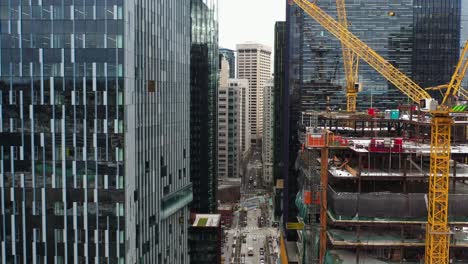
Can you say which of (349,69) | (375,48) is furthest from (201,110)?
(375,48)

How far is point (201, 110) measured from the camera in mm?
158750

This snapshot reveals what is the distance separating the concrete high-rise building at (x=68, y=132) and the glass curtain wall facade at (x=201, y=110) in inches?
3511

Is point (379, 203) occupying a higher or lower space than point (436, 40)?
lower

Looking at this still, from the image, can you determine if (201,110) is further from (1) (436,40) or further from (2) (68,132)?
(2) (68,132)

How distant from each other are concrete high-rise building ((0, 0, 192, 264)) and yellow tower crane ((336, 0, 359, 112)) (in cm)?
6763

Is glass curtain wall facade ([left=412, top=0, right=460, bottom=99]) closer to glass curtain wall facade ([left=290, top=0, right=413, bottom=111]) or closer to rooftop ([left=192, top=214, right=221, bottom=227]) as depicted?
glass curtain wall facade ([left=290, top=0, right=413, bottom=111])

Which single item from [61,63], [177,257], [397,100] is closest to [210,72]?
[397,100]

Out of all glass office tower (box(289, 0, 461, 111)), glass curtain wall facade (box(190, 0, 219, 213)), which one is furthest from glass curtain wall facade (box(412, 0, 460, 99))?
glass curtain wall facade (box(190, 0, 219, 213))

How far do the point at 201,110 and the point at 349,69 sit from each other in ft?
164

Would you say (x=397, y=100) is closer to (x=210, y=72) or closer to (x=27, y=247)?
(x=210, y=72)

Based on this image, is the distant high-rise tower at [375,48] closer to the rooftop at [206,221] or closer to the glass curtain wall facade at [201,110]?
the glass curtain wall facade at [201,110]

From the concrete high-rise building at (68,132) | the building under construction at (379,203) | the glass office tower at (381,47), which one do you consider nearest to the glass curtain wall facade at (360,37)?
the glass office tower at (381,47)

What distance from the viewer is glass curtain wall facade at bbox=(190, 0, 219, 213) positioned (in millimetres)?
157500

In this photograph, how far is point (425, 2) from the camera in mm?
143000
